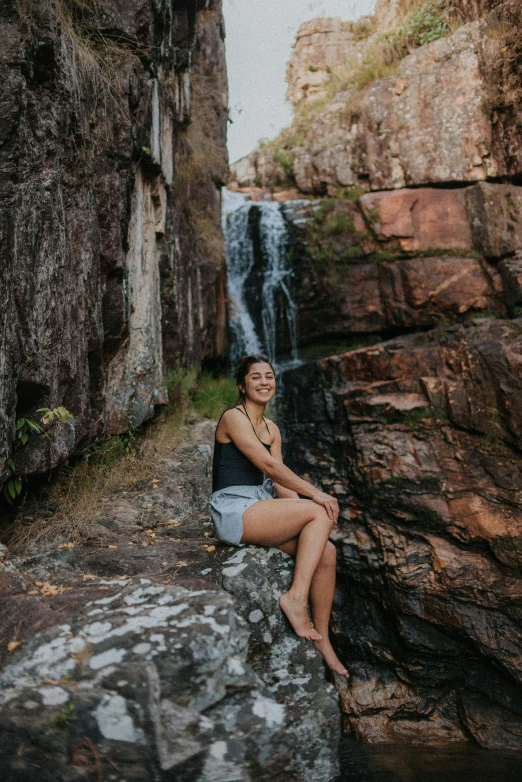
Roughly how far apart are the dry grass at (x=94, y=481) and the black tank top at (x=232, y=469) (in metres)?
1.27

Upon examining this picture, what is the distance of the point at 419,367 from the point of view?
828 centimetres

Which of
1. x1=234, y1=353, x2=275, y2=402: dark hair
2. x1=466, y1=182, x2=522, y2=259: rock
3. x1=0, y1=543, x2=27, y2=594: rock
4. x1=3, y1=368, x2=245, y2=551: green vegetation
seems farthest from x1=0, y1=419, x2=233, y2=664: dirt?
x1=466, y1=182, x2=522, y2=259: rock

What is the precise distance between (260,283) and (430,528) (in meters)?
5.74

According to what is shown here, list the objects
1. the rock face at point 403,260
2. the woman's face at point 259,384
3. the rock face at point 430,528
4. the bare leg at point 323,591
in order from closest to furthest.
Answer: the bare leg at point 323,591 < the woman's face at point 259,384 < the rock face at point 430,528 < the rock face at point 403,260

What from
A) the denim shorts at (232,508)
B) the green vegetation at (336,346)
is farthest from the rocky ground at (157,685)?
the green vegetation at (336,346)

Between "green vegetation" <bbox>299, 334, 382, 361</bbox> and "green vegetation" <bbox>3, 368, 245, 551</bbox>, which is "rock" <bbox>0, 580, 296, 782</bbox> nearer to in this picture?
"green vegetation" <bbox>3, 368, 245, 551</bbox>

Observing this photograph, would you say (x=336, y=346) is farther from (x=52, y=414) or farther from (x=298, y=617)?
(x=298, y=617)

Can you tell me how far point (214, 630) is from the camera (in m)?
2.52

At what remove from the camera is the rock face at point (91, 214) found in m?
3.68

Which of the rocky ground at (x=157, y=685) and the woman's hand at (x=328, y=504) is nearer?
the rocky ground at (x=157, y=685)

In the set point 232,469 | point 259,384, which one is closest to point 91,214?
point 259,384

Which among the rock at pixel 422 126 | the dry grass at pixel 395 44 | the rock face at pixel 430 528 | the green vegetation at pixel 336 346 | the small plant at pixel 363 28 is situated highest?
the small plant at pixel 363 28

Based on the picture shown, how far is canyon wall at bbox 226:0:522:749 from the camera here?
6387 mm

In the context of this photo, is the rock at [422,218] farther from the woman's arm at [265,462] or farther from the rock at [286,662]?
the rock at [286,662]
